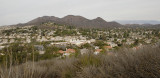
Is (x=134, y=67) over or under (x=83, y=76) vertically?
over

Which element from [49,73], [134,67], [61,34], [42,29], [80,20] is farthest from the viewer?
[80,20]

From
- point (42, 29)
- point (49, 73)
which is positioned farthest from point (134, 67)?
point (42, 29)

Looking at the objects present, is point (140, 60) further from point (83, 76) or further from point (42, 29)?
point (42, 29)

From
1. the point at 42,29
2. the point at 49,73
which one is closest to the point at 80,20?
the point at 42,29

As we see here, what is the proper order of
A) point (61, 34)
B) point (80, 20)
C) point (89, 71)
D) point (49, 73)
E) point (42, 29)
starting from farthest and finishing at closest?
point (80, 20)
point (42, 29)
point (61, 34)
point (49, 73)
point (89, 71)

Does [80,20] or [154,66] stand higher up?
[80,20]

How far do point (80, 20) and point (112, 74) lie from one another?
12287 centimetres

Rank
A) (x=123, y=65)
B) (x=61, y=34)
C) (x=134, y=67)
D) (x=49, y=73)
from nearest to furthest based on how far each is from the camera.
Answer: (x=134, y=67) → (x=123, y=65) → (x=49, y=73) → (x=61, y=34)

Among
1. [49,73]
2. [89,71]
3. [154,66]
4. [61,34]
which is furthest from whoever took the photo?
[61,34]

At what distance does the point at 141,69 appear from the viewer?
2.05 meters

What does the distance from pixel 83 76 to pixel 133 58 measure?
1.22 m

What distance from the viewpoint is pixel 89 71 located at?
279 cm

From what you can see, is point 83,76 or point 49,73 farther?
point 49,73

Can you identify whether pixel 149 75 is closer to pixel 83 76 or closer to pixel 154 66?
pixel 154 66
